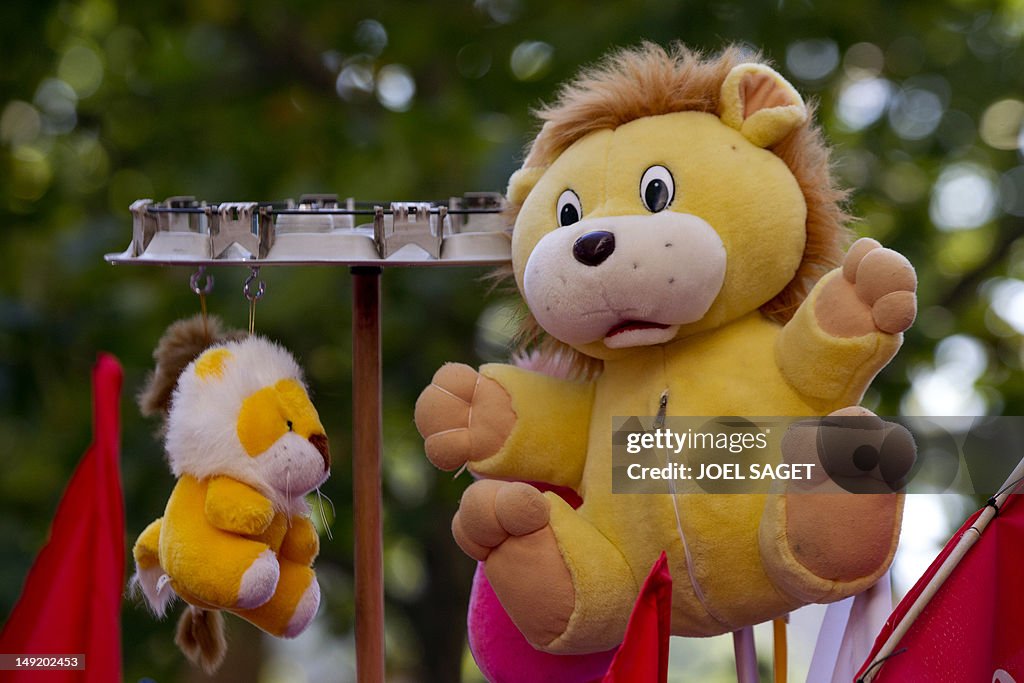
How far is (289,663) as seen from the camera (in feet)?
7.00

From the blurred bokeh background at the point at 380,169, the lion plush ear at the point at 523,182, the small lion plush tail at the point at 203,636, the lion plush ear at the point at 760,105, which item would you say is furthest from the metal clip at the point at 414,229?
the blurred bokeh background at the point at 380,169

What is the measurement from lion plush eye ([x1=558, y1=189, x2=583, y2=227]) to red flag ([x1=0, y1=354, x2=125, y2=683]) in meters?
0.33

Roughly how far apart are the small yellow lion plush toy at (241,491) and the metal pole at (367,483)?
4 cm

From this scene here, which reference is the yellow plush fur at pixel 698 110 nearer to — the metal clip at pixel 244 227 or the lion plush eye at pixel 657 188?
the lion plush eye at pixel 657 188

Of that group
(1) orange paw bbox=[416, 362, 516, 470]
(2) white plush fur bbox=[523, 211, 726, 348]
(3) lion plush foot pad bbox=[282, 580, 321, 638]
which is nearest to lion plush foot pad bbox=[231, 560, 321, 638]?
(3) lion plush foot pad bbox=[282, 580, 321, 638]

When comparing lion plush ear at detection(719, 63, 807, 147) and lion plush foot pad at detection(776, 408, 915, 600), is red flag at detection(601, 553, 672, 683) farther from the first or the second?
lion plush ear at detection(719, 63, 807, 147)

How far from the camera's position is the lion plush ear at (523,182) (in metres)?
0.63

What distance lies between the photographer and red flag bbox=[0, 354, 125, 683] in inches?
25.6

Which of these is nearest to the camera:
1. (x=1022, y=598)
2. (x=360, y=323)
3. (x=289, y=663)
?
(x=1022, y=598)

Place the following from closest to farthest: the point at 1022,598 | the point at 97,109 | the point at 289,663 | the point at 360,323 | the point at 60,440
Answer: the point at 1022,598 → the point at 360,323 → the point at 60,440 → the point at 97,109 → the point at 289,663

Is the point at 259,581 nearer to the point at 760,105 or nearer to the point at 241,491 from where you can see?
the point at 241,491

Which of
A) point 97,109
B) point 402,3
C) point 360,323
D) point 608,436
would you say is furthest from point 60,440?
point 608,436

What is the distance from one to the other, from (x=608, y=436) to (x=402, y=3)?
3.54 ft

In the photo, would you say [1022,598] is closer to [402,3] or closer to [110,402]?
[110,402]
